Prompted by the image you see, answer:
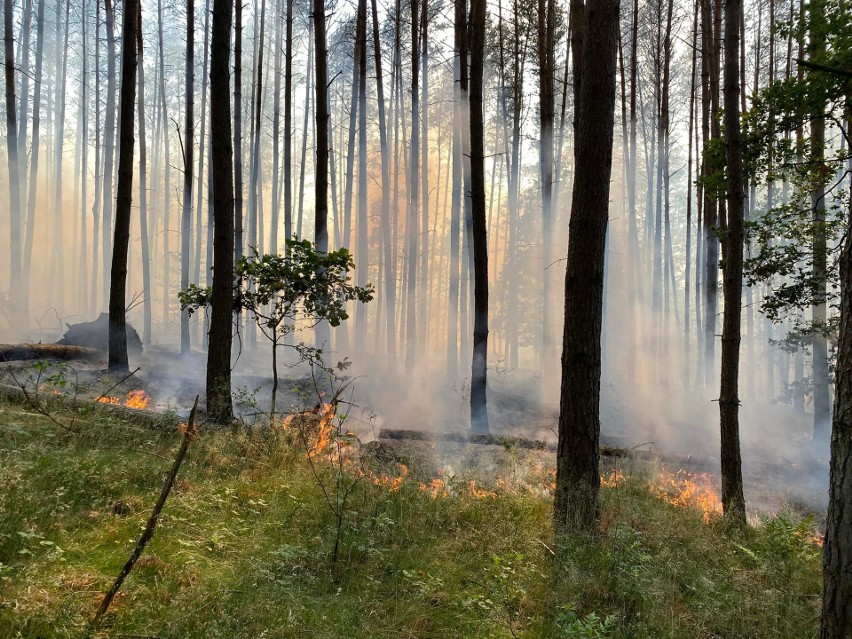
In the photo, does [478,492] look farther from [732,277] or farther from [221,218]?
[221,218]

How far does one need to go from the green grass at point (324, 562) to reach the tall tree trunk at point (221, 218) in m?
1.68

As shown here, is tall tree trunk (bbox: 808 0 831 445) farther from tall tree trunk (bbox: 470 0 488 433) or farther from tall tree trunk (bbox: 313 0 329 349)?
tall tree trunk (bbox: 313 0 329 349)

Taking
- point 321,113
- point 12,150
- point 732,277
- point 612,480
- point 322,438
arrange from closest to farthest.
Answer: point 322,438 < point 732,277 < point 612,480 < point 321,113 < point 12,150

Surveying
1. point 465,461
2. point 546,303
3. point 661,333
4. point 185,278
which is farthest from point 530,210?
point 465,461

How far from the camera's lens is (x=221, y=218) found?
21.4 feet

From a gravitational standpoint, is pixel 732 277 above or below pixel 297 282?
above

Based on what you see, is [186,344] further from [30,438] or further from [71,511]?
[71,511]

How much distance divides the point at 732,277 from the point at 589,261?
3236 millimetres

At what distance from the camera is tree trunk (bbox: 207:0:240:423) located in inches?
251

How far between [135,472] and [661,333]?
87.4 feet

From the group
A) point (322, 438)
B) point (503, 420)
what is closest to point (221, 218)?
point (322, 438)

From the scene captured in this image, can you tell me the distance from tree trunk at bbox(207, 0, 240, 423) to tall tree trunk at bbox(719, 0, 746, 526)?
21.5 ft

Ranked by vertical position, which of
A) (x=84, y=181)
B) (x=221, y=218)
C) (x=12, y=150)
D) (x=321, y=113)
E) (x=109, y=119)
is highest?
(x=109, y=119)

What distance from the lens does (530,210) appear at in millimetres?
32219
